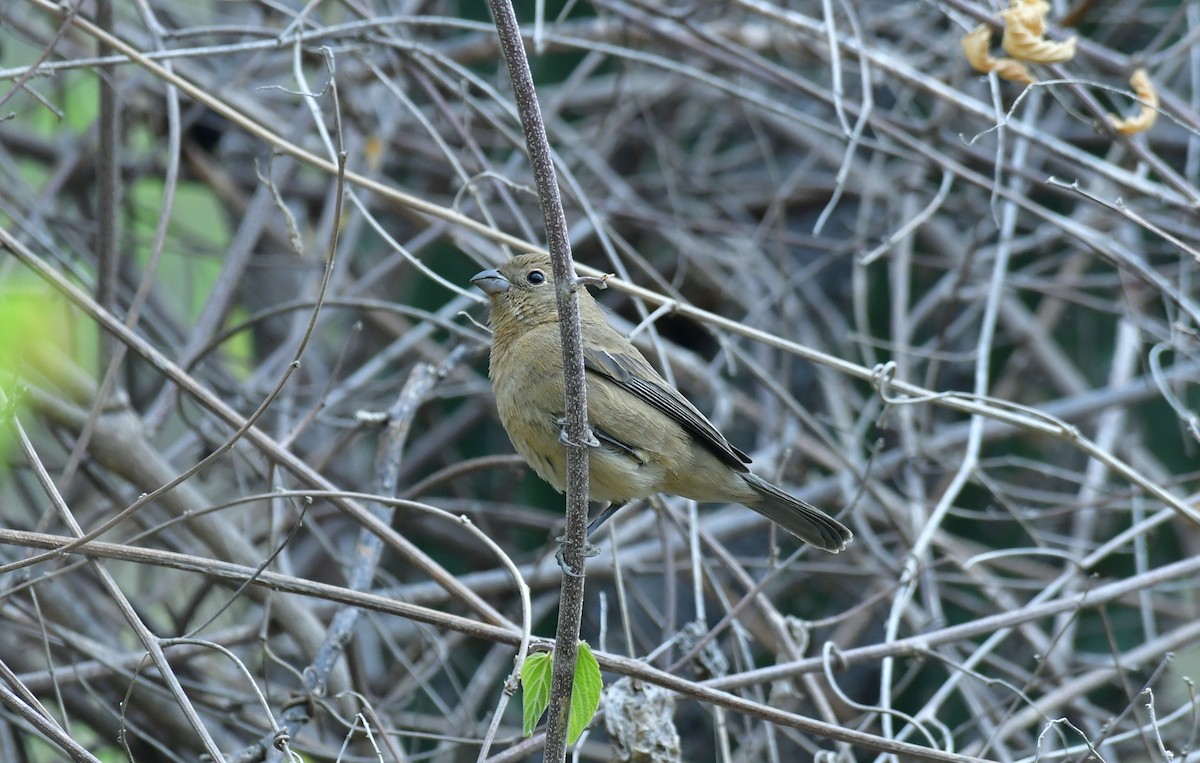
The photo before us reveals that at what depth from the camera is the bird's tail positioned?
3.74m

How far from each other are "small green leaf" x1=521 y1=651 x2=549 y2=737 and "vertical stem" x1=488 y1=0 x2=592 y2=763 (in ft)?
0.43

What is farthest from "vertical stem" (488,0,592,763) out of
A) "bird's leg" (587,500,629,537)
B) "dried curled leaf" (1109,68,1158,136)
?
"dried curled leaf" (1109,68,1158,136)

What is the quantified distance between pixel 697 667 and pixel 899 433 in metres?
2.19

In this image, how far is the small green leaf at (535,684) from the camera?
101 inches

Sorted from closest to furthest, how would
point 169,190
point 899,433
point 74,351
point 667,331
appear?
point 169,190 < point 74,351 < point 899,433 < point 667,331

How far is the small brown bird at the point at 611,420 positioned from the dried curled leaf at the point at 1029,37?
5.16 feet

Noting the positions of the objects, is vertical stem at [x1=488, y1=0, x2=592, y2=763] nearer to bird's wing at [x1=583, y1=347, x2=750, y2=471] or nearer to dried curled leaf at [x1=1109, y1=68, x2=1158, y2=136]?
bird's wing at [x1=583, y1=347, x2=750, y2=471]

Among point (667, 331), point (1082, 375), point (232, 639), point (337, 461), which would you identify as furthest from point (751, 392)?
point (232, 639)

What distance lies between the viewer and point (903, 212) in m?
5.72

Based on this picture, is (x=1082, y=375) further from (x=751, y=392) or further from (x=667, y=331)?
(x=667, y=331)

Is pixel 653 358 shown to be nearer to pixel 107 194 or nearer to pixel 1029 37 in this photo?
pixel 1029 37

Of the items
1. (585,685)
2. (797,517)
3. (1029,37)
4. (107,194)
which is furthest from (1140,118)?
(107,194)

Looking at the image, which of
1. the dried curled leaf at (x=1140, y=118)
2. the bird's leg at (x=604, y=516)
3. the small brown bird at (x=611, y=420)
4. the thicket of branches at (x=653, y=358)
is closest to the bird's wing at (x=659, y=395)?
the small brown bird at (x=611, y=420)

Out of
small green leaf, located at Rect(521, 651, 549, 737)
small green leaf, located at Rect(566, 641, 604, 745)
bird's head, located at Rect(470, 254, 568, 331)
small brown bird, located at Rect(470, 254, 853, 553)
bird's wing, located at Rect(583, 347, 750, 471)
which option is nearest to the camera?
small green leaf, located at Rect(566, 641, 604, 745)
